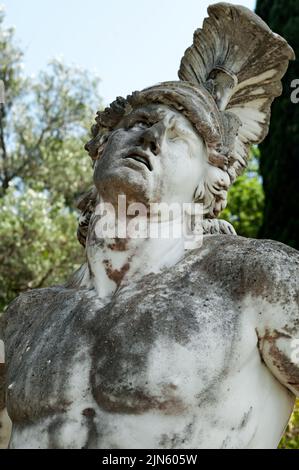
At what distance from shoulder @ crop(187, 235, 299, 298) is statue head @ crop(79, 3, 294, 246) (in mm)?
369

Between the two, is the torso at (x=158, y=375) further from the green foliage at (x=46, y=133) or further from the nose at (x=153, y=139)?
the green foliage at (x=46, y=133)

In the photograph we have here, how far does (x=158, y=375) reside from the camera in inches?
126

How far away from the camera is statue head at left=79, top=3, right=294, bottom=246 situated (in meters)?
3.75

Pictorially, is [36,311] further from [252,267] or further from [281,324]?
[281,324]

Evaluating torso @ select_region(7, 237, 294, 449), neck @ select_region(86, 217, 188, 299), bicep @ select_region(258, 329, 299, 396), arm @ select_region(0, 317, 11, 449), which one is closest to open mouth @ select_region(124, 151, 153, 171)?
neck @ select_region(86, 217, 188, 299)

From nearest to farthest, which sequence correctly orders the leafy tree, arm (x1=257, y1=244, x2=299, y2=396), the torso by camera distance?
the torso
arm (x1=257, y1=244, x2=299, y2=396)
the leafy tree

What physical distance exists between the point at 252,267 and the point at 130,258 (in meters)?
0.55

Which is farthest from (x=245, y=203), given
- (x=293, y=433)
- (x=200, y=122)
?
(x=200, y=122)

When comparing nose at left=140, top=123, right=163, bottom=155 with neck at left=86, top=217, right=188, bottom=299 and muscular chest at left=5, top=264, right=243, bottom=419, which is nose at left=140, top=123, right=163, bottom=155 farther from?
muscular chest at left=5, top=264, right=243, bottom=419

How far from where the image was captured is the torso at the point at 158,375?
320cm

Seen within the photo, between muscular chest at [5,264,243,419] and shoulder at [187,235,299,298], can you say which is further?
shoulder at [187,235,299,298]

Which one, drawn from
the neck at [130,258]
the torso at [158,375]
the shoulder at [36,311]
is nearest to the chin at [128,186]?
the neck at [130,258]
